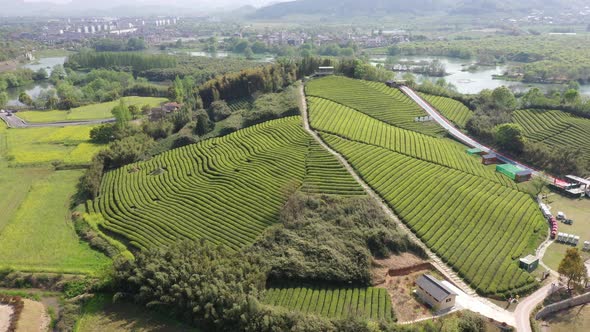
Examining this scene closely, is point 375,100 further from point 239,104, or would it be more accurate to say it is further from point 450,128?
point 239,104

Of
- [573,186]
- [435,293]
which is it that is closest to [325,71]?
[573,186]

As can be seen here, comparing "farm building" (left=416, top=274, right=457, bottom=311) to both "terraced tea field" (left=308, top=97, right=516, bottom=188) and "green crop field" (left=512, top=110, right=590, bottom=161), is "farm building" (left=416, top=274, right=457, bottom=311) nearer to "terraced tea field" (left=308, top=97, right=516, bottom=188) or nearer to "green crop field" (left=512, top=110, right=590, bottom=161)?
"terraced tea field" (left=308, top=97, right=516, bottom=188)

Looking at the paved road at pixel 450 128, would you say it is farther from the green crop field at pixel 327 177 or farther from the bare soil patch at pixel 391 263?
the bare soil patch at pixel 391 263

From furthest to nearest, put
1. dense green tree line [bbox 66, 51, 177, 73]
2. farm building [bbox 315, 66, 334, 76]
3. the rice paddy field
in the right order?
dense green tree line [bbox 66, 51, 177, 73], farm building [bbox 315, 66, 334, 76], the rice paddy field

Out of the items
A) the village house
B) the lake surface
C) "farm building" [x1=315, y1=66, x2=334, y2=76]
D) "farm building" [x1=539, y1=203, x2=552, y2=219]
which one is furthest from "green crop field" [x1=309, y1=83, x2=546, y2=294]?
the lake surface

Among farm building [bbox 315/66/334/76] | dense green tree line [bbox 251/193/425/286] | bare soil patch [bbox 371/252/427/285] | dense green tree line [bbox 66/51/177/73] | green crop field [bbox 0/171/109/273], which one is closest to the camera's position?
dense green tree line [bbox 251/193/425/286]

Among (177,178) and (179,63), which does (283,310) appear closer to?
(177,178)

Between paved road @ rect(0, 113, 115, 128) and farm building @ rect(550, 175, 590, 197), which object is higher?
farm building @ rect(550, 175, 590, 197)
